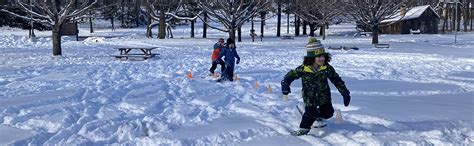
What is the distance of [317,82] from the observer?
20.0 ft

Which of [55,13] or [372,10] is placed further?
[372,10]

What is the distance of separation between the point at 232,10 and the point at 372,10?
10.5 m

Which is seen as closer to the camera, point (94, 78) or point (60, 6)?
point (94, 78)

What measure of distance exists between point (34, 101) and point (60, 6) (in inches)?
652

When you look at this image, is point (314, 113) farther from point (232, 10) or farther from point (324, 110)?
point (232, 10)

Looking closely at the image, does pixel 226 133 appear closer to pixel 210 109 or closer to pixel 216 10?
pixel 210 109

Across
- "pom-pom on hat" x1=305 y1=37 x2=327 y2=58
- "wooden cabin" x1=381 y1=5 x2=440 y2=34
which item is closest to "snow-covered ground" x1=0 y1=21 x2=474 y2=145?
"pom-pom on hat" x1=305 y1=37 x2=327 y2=58

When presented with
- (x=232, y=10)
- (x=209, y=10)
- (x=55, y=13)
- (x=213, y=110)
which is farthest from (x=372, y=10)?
(x=213, y=110)

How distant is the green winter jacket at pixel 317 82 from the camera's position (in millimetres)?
6062

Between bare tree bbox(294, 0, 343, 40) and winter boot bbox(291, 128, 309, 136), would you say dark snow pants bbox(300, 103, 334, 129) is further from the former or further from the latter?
bare tree bbox(294, 0, 343, 40)

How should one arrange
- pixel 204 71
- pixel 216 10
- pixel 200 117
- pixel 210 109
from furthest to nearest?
1. pixel 216 10
2. pixel 204 71
3. pixel 210 109
4. pixel 200 117

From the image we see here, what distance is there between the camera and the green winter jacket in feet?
19.9

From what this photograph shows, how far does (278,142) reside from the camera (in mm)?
5992

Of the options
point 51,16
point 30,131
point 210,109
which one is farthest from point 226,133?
point 51,16
